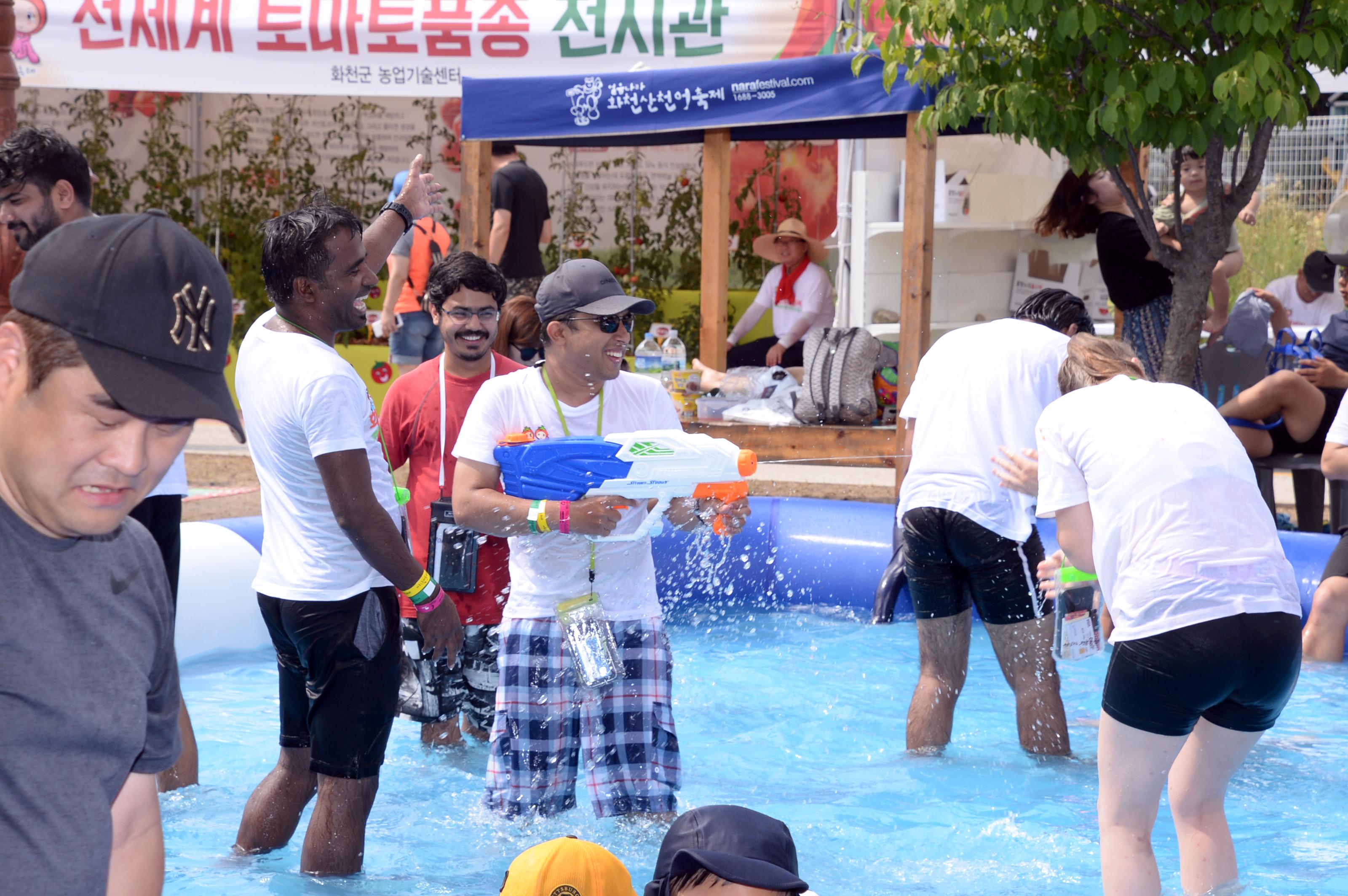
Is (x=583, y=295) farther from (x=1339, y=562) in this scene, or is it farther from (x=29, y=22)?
(x=29, y=22)

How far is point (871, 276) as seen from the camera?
10.1m

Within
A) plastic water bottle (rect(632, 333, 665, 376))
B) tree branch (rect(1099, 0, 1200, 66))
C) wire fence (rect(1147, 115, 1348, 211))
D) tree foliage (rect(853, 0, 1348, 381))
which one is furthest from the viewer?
wire fence (rect(1147, 115, 1348, 211))

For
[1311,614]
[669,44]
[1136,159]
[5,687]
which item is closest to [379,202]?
[669,44]

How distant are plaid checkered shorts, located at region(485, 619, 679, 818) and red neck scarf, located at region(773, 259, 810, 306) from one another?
6932 millimetres

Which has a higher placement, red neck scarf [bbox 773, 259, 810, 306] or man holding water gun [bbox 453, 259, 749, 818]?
red neck scarf [bbox 773, 259, 810, 306]

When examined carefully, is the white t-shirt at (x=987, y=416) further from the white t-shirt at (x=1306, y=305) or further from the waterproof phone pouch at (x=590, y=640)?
the white t-shirt at (x=1306, y=305)

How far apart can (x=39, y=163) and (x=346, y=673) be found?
5.52 feet

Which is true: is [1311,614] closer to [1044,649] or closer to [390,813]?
[1044,649]

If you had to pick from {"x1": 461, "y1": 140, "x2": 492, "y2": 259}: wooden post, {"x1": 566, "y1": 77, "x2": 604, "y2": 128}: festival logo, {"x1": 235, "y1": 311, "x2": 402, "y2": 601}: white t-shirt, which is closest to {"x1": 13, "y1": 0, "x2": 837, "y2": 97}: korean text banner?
{"x1": 461, "y1": 140, "x2": 492, "y2": 259}: wooden post

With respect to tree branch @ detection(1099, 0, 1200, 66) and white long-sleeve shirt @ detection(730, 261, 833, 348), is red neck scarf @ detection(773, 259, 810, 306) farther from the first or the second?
tree branch @ detection(1099, 0, 1200, 66)

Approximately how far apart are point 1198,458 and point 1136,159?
13.0 feet

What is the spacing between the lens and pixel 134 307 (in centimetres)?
133

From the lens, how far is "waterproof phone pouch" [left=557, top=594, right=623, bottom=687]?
3547 mm

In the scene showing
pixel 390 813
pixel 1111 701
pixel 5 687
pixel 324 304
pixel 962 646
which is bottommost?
pixel 390 813
